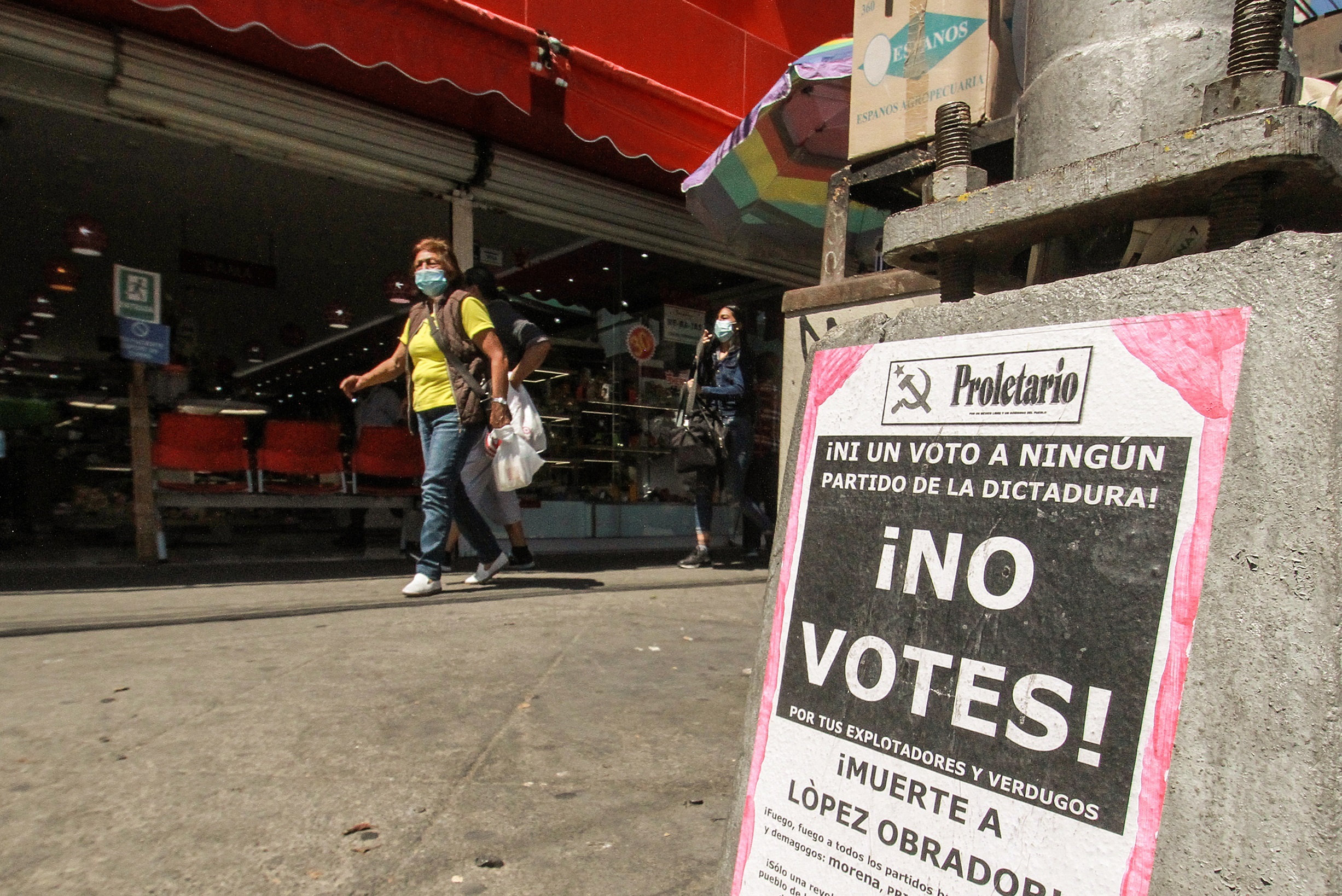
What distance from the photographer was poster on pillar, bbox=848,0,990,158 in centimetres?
303

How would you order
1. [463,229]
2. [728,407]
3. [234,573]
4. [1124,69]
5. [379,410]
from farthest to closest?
[379,410] → [463,229] → [728,407] → [234,573] → [1124,69]

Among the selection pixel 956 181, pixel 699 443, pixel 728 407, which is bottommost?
pixel 699 443

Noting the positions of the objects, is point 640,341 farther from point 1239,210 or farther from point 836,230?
point 1239,210

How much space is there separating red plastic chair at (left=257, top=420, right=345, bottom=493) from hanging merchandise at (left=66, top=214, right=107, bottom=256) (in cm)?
299

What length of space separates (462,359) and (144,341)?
9.66 ft

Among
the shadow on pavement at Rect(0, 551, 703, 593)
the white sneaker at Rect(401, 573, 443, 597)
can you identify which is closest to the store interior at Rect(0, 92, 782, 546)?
the shadow on pavement at Rect(0, 551, 703, 593)

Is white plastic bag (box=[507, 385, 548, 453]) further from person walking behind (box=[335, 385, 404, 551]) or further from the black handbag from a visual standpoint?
person walking behind (box=[335, 385, 404, 551])

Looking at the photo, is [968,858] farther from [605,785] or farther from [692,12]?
Answer: [692,12]

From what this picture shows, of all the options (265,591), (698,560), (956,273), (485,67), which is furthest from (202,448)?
(956,273)

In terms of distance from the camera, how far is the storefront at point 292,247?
5410 millimetres

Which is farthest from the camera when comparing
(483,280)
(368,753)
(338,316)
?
(338,316)

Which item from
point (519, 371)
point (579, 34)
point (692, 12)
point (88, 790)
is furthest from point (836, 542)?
point (692, 12)

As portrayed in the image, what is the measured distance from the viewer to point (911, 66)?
10.6 feet

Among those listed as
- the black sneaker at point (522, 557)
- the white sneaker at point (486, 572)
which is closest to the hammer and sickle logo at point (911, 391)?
the white sneaker at point (486, 572)
